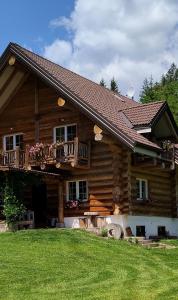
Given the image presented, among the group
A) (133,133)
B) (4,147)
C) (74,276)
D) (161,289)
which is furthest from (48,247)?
(4,147)

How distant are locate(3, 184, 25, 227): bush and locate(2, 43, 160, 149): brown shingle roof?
5.15m

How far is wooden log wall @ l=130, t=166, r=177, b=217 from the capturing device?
26.5 m

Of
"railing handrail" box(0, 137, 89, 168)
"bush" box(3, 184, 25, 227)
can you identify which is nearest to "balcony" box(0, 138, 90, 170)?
"railing handrail" box(0, 137, 89, 168)

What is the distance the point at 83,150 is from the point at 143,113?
3.87 meters

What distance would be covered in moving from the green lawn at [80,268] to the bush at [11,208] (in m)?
1.93

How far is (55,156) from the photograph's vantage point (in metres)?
26.0

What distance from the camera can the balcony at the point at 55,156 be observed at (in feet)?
83.6

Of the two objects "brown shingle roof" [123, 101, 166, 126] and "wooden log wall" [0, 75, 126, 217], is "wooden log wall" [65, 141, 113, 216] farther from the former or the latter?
"brown shingle roof" [123, 101, 166, 126]

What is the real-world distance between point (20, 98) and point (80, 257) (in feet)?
46.7

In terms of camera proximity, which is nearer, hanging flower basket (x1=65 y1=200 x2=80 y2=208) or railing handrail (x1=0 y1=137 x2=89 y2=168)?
railing handrail (x1=0 y1=137 x2=89 y2=168)

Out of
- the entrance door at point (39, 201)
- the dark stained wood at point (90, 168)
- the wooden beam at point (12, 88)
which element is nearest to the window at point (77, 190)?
the dark stained wood at point (90, 168)

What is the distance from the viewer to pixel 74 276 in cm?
1474

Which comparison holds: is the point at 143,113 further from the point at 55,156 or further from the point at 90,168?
the point at 55,156

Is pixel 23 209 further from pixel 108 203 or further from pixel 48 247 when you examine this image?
pixel 48 247
